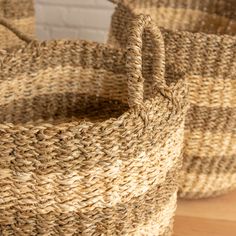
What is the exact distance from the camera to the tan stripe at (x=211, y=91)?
766 millimetres

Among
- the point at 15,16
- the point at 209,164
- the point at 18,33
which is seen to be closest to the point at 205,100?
the point at 209,164

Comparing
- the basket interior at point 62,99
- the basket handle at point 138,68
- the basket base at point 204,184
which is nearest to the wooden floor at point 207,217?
the basket base at point 204,184

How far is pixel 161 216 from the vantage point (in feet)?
2.06

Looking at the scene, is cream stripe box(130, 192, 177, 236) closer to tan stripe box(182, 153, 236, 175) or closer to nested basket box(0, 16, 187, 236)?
nested basket box(0, 16, 187, 236)

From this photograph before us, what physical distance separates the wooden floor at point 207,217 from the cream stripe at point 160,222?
0.18m

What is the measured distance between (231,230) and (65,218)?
42 cm

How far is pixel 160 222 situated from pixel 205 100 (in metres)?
0.24

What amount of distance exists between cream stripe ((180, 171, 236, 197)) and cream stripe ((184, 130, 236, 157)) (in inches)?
1.9

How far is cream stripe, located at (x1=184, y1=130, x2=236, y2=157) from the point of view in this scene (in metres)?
0.80

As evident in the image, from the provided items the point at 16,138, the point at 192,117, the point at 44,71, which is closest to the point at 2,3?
the point at 44,71

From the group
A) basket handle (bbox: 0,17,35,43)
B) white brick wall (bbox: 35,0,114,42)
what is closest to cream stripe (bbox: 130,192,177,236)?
basket handle (bbox: 0,17,35,43)

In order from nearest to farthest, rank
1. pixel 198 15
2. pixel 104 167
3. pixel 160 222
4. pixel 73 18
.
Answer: pixel 104 167 < pixel 160 222 < pixel 198 15 < pixel 73 18

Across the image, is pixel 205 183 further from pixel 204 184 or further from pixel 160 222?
pixel 160 222

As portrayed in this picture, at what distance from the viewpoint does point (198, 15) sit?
114cm
